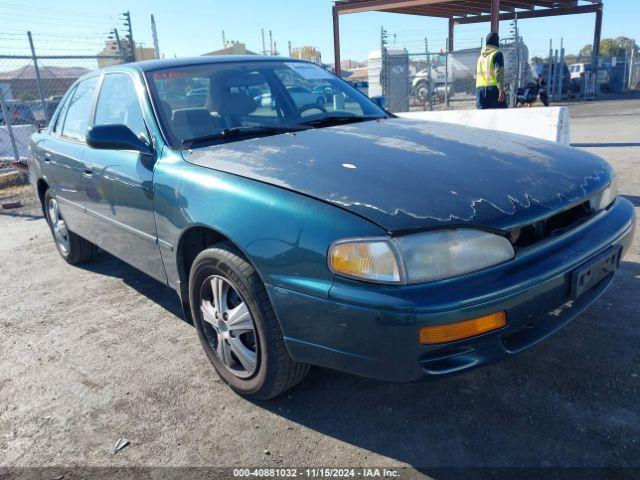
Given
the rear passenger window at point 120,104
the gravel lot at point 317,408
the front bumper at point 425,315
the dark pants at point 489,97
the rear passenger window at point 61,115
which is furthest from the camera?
the dark pants at point 489,97

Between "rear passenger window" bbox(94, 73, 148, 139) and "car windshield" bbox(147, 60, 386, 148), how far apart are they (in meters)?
0.16

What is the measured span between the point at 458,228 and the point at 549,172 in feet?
2.58

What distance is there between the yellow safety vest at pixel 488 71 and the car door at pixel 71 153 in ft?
19.4

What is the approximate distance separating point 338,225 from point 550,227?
97 centimetres

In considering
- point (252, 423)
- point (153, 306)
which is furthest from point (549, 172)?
point (153, 306)

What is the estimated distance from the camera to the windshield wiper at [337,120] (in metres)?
3.25

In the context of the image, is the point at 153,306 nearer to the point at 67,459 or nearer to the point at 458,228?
the point at 67,459

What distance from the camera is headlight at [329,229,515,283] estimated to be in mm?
1897

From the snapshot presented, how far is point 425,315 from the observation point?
6.03 ft

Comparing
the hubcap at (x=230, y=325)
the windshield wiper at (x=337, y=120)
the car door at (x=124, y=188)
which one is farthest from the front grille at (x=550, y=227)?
the car door at (x=124, y=188)

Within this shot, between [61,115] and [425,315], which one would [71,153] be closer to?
[61,115]

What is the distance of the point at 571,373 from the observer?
8.38 feet

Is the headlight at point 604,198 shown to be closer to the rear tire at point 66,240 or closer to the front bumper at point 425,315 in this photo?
the front bumper at point 425,315

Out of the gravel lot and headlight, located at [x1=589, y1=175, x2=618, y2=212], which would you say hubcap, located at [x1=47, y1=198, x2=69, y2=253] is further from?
headlight, located at [x1=589, y1=175, x2=618, y2=212]
